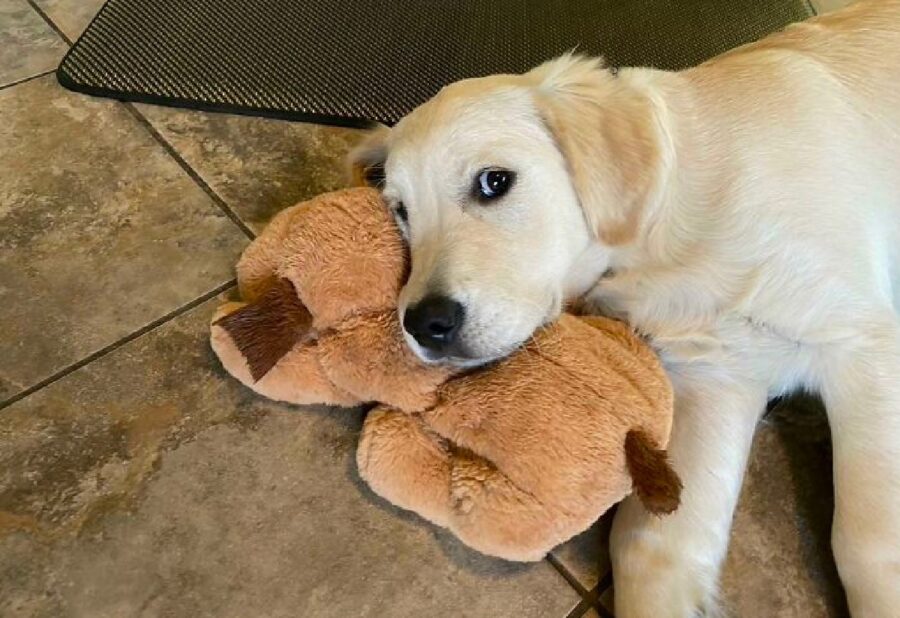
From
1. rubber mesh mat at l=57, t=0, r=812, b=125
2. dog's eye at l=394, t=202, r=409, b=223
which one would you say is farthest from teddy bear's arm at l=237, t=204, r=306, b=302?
rubber mesh mat at l=57, t=0, r=812, b=125

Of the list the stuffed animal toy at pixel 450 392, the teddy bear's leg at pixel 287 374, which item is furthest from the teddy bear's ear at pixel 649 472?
the teddy bear's leg at pixel 287 374

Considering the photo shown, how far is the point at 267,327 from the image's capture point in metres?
1.37

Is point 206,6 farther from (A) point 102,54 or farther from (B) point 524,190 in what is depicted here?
(B) point 524,190

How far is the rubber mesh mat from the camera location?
7.05ft

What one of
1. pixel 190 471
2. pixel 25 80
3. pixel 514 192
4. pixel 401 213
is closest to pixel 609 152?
pixel 514 192

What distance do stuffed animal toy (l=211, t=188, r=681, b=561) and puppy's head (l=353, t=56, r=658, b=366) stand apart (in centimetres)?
5

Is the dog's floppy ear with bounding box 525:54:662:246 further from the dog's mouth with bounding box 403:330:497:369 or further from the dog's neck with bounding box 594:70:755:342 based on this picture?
the dog's mouth with bounding box 403:330:497:369

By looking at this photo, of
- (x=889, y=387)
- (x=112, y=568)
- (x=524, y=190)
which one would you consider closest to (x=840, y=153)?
(x=889, y=387)

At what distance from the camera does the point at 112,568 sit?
4.40 feet

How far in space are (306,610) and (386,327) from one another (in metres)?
0.41

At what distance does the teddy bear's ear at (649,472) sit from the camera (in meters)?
1.23

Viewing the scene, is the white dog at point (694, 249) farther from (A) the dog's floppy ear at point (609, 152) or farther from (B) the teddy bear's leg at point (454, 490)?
(B) the teddy bear's leg at point (454, 490)

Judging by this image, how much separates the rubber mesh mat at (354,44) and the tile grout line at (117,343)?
57cm

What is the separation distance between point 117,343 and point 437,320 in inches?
27.1
